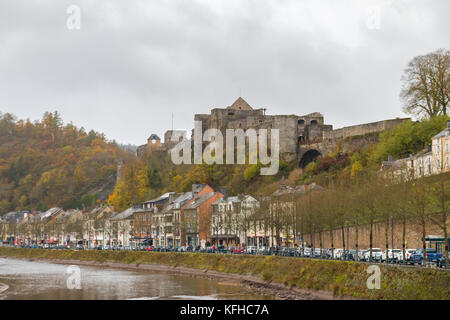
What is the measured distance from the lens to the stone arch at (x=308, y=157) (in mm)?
105850

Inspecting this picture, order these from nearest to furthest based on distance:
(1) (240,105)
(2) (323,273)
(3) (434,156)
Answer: (2) (323,273), (3) (434,156), (1) (240,105)

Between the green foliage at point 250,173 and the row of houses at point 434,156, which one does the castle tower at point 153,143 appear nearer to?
the green foliage at point 250,173

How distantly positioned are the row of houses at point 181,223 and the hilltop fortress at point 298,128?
17.1 meters

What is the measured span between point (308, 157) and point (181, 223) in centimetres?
2949

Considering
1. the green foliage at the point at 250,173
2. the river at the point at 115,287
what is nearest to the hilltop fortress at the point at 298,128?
the green foliage at the point at 250,173

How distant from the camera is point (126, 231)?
351 ft

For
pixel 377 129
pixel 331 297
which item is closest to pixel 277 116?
pixel 377 129

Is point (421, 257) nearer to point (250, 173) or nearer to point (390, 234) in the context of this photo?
point (390, 234)

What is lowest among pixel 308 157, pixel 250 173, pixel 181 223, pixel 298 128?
pixel 181 223

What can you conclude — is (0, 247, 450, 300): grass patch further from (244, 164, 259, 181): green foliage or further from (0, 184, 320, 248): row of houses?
(244, 164, 259, 181): green foliage

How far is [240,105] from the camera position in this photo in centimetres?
13200

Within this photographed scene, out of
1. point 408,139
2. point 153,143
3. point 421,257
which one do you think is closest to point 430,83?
point 408,139
